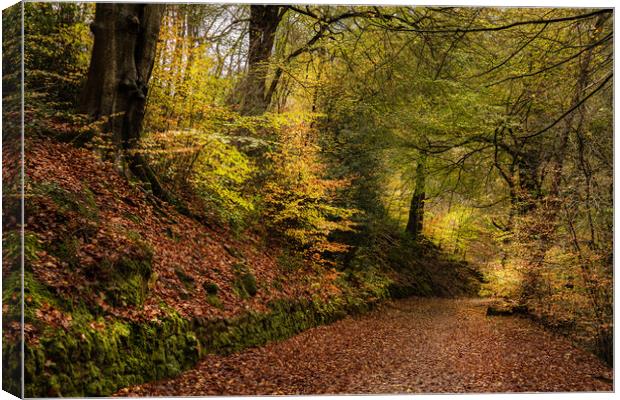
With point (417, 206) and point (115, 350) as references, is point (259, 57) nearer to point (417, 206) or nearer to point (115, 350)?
point (115, 350)

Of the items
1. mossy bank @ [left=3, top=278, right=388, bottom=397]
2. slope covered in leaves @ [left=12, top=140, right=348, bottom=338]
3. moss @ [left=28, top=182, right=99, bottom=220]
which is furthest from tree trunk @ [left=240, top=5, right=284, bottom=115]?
mossy bank @ [left=3, top=278, right=388, bottom=397]

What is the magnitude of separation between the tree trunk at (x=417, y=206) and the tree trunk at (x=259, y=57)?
3.36 meters

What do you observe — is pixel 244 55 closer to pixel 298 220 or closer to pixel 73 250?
pixel 298 220

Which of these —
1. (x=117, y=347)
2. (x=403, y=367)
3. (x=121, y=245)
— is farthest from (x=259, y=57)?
(x=117, y=347)

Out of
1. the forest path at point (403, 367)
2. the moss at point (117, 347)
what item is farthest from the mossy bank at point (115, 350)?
the forest path at point (403, 367)

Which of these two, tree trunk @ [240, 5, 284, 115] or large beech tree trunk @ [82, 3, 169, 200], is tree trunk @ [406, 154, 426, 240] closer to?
tree trunk @ [240, 5, 284, 115]

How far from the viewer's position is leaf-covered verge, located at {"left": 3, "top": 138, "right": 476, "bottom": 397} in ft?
12.1

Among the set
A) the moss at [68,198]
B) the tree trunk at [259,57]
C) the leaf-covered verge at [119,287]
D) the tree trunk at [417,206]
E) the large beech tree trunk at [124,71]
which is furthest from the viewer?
the tree trunk at [417,206]

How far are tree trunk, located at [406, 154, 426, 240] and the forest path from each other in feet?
11.5

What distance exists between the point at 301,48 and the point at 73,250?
17.4ft

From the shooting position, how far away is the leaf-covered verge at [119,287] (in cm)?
370

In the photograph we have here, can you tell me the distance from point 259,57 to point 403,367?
5547mm

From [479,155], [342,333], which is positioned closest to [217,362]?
[342,333]

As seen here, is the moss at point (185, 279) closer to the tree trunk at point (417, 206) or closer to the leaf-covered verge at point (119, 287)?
the leaf-covered verge at point (119, 287)
